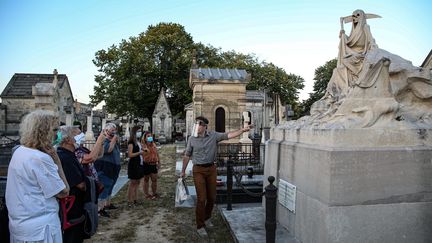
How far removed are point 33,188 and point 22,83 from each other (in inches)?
1026

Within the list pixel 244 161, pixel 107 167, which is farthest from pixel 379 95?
pixel 244 161

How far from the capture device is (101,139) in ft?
15.7

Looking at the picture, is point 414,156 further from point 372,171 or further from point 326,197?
point 326,197

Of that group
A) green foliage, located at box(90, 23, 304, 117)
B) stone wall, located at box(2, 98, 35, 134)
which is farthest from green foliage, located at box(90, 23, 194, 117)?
stone wall, located at box(2, 98, 35, 134)

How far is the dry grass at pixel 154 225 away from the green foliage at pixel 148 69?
92.9 feet

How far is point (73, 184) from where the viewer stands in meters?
3.37

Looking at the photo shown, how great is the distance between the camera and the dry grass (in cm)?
567

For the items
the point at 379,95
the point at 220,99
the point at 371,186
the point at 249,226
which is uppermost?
the point at 220,99

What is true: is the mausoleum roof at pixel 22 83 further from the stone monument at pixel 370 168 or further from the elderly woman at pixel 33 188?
the stone monument at pixel 370 168

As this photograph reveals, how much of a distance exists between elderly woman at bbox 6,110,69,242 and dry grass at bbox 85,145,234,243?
10.00 ft

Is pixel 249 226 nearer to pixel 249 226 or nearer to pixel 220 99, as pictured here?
pixel 249 226

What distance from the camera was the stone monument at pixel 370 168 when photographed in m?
3.73

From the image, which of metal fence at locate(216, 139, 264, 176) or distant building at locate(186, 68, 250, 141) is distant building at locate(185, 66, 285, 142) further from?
metal fence at locate(216, 139, 264, 176)

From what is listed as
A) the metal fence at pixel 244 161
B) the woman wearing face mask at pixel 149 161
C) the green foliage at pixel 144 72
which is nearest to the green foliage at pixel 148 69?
the green foliage at pixel 144 72
